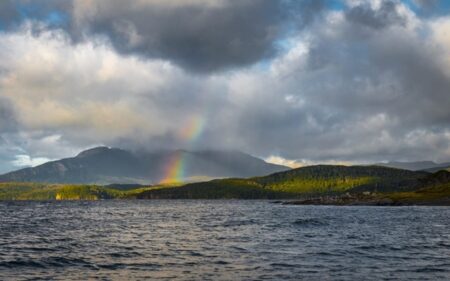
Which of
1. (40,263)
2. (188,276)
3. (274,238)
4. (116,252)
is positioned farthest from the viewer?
(274,238)

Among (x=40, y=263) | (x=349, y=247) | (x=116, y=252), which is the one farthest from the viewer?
(x=349, y=247)

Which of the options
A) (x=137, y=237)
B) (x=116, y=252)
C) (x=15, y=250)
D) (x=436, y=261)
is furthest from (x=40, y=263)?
(x=436, y=261)

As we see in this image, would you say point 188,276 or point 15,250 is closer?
point 188,276

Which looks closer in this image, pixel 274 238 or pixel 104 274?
pixel 104 274

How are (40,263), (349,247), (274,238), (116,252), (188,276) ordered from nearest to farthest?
(188,276) < (40,263) < (116,252) < (349,247) < (274,238)

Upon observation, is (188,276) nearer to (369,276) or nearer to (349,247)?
(369,276)

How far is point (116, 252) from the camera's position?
53562 mm

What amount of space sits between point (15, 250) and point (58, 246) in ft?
17.5

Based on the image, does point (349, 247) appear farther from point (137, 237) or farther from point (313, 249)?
point (137, 237)

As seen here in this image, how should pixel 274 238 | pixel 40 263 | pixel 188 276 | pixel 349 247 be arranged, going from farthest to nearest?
pixel 274 238
pixel 349 247
pixel 40 263
pixel 188 276

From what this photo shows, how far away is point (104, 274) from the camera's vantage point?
3931cm

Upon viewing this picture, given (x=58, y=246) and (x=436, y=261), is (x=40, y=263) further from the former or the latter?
(x=436, y=261)

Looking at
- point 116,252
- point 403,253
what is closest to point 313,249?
point 403,253

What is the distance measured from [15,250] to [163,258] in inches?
799
